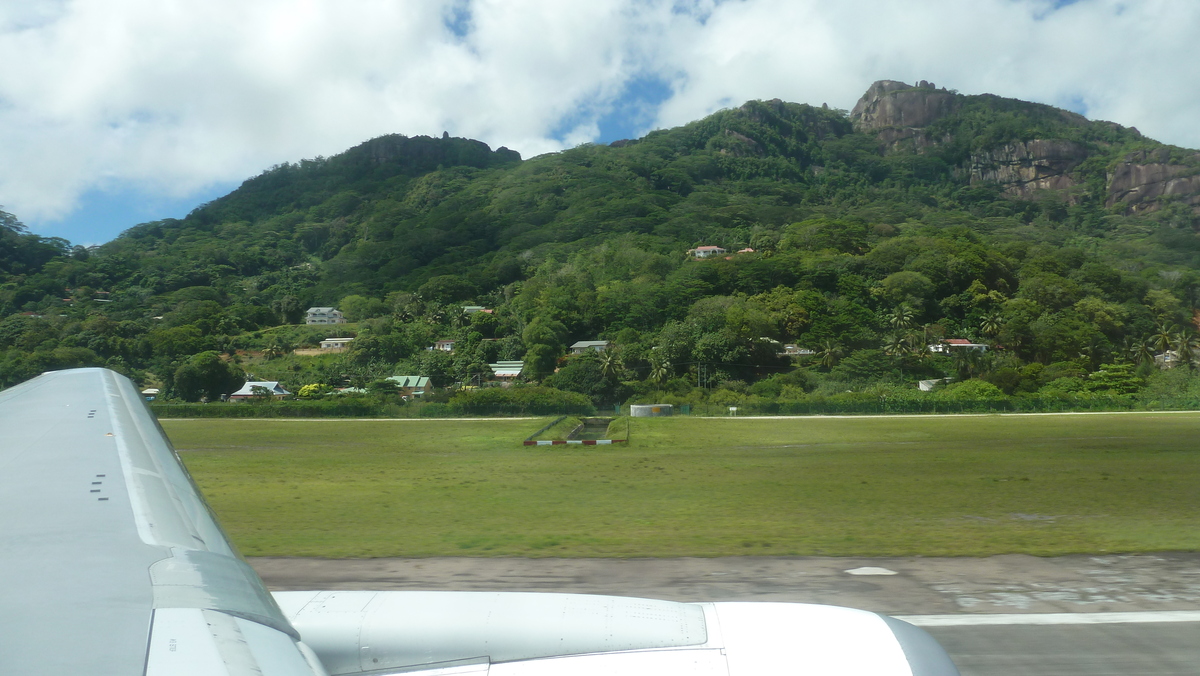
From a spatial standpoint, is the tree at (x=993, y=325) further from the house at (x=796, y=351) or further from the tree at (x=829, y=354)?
the house at (x=796, y=351)

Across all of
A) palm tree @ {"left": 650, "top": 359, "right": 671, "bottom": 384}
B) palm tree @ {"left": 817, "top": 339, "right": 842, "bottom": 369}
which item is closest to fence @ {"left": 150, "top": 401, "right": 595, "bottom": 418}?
palm tree @ {"left": 650, "top": 359, "right": 671, "bottom": 384}

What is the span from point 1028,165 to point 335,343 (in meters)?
148

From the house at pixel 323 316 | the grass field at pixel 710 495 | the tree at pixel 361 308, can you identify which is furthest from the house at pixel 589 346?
the grass field at pixel 710 495

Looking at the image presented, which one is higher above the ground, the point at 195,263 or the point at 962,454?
the point at 195,263

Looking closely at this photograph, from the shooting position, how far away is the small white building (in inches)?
2500

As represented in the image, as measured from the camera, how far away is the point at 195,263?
2586 inches

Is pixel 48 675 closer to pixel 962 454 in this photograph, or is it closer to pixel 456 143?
pixel 962 454

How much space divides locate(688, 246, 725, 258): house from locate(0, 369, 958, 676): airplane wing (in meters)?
95.9

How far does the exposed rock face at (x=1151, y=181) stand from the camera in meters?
99.7

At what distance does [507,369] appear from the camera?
2571 inches

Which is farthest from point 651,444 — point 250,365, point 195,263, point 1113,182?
point 1113,182

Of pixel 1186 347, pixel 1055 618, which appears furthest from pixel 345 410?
pixel 1186 347

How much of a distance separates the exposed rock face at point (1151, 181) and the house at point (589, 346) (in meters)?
89.8

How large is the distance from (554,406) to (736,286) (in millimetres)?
43876
